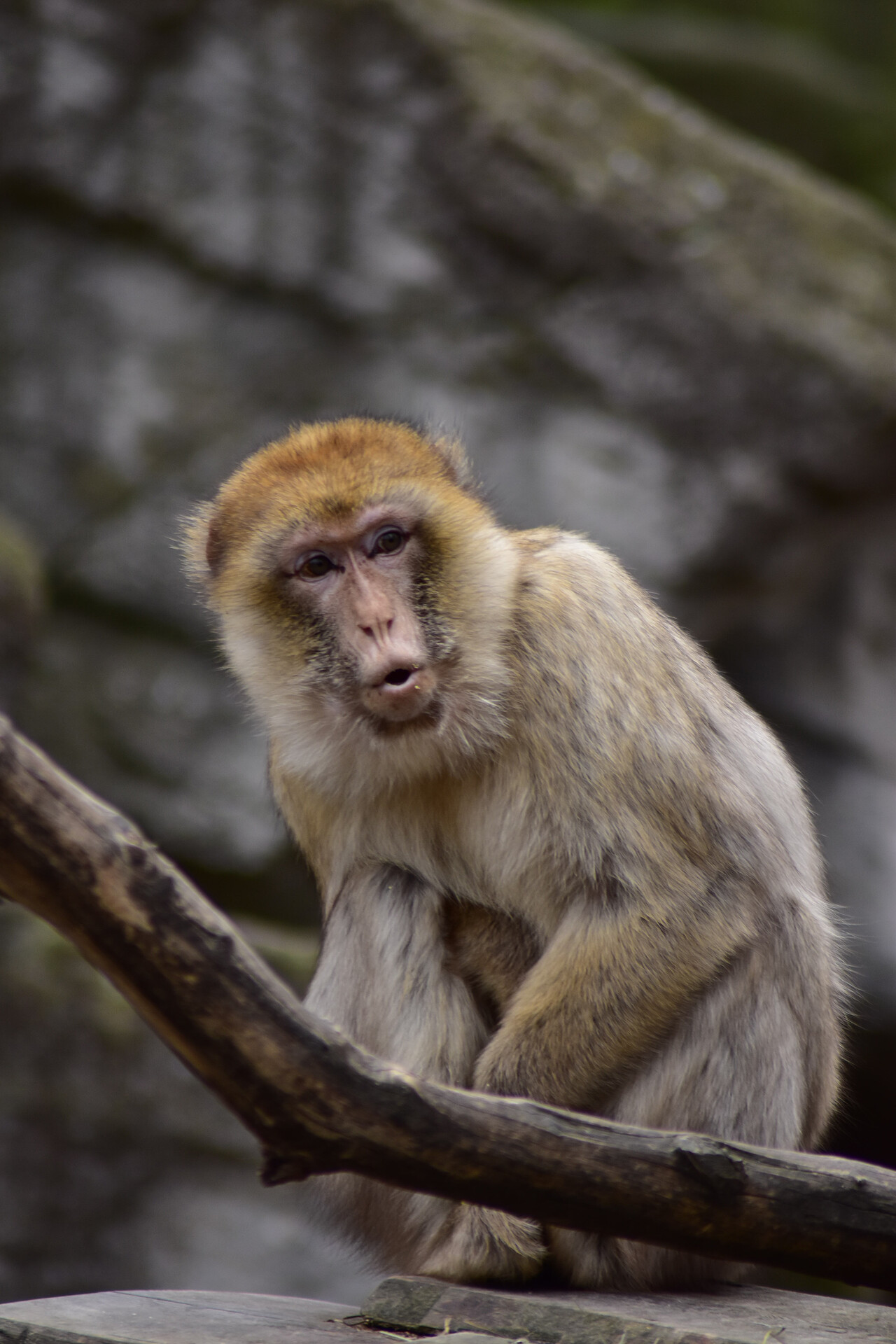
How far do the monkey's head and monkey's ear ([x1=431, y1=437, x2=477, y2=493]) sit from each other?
0.17 feet

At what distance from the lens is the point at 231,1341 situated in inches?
84.6

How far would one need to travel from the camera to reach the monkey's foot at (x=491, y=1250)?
2363 mm

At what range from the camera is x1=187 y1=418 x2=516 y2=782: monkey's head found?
8.15 ft

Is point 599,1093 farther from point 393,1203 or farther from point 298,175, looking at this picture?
point 298,175

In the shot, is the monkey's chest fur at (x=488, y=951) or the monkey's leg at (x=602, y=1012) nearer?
the monkey's leg at (x=602, y=1012)

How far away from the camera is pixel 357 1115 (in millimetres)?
1753

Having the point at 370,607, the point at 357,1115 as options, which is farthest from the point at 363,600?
the point at 357,1115

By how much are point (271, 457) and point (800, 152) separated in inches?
285

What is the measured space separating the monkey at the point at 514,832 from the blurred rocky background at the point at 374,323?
10.6 ft


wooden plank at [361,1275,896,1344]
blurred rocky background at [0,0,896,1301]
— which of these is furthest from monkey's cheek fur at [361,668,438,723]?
blurred rocky background at [0,0,896,1301]

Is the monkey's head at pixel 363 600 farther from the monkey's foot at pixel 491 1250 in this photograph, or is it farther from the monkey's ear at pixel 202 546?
the monkey's foot at pixel 491 1250

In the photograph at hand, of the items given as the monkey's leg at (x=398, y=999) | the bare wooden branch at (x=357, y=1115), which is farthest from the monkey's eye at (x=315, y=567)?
the bare wooden branch at (x=357, y=1115)

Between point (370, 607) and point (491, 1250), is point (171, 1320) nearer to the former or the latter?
point (491, 1250)

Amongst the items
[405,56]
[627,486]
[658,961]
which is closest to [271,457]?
[658,961]
